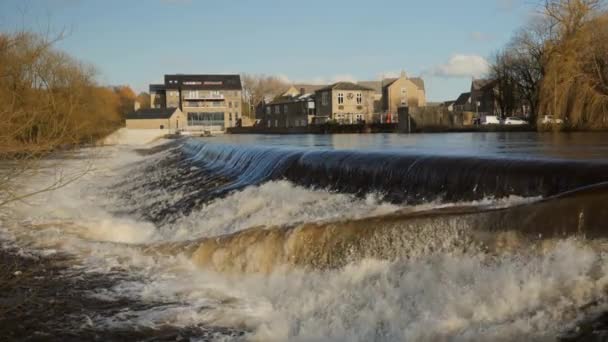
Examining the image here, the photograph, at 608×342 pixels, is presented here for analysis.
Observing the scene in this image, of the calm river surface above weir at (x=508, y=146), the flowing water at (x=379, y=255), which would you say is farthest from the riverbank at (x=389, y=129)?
the flowing water at (x=379, y=255)

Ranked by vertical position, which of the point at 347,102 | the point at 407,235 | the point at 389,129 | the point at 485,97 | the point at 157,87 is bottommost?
the point at 407,235

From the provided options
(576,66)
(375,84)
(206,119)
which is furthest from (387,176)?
(375,84)

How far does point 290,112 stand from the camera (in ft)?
293

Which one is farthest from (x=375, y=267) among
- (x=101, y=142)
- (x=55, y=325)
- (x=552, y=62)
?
(x=101, y=142)

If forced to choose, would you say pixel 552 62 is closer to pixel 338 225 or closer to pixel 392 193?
pixel 392 193

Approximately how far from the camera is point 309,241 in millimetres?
7078

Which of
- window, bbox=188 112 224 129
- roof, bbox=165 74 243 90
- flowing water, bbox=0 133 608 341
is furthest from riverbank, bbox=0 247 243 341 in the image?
roof, bbox=165 74 243 90

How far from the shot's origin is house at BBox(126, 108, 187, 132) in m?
86.1

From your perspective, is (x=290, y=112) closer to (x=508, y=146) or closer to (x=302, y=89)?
(x=302, y=89)

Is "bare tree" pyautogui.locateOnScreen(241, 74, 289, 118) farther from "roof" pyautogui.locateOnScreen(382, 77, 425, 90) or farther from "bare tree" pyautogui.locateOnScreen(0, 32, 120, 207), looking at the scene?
"bare tree" pyautogui.locateOnScreen(0, 32, 120, 207)

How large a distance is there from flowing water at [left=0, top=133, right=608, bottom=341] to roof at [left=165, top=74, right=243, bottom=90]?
297ft

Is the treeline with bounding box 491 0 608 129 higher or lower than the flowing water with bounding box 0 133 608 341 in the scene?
higher

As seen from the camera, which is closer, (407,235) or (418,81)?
(407,235)

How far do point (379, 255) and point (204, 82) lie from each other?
319 feet
